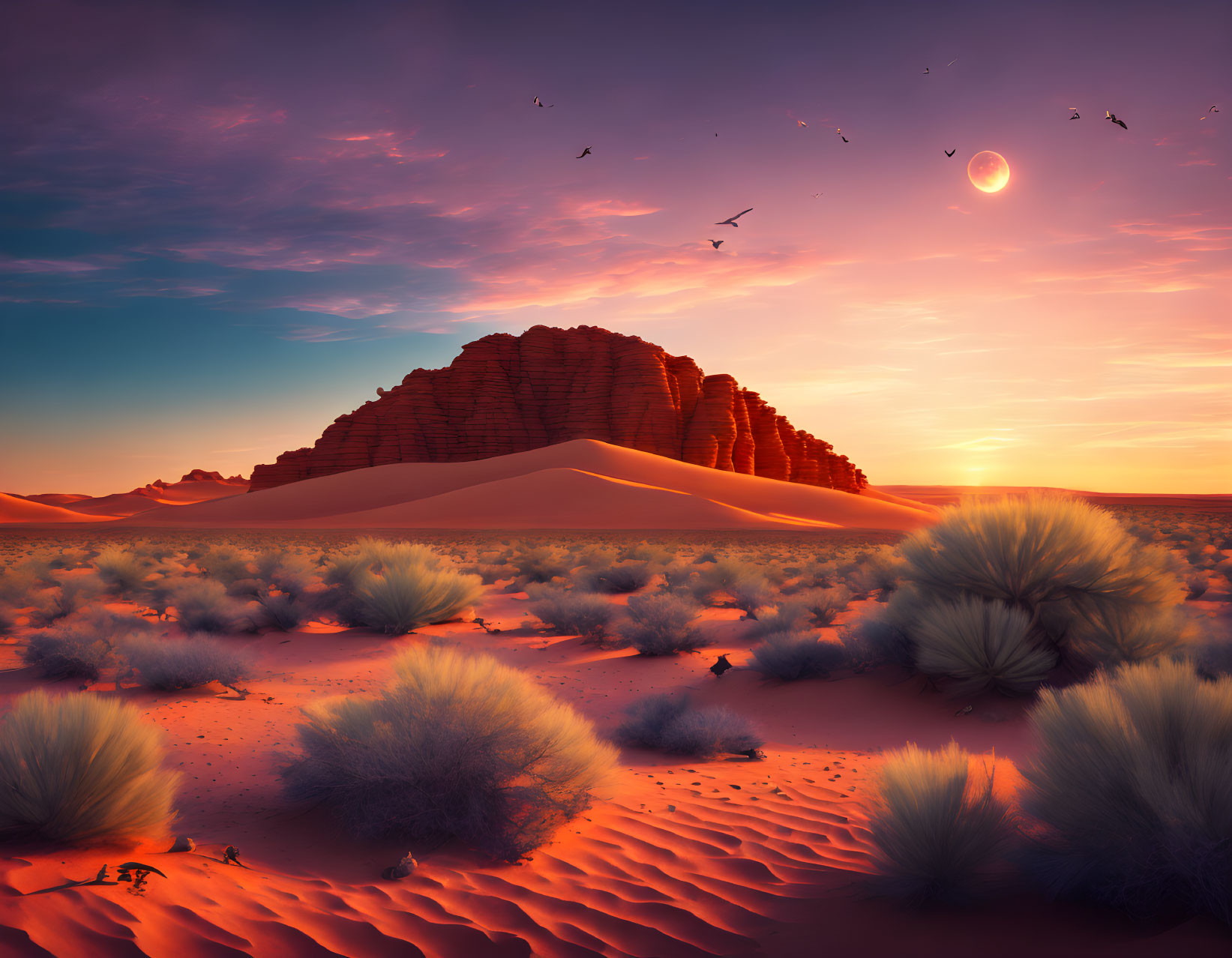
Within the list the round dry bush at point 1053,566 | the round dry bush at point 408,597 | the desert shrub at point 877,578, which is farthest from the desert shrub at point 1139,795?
the desert shrub at point 877,578

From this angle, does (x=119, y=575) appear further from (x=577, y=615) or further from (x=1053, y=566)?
(x=1053, y=566)

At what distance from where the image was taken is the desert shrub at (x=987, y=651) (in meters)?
7.95

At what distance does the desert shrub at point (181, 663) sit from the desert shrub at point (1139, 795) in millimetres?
8157

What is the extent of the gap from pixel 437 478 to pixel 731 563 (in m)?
63.3

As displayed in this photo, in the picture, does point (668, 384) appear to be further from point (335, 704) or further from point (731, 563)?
point (335, 704)

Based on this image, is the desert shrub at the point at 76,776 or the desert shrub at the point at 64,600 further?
the desert shrub at the point at 64,600

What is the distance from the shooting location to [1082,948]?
2.99 metres

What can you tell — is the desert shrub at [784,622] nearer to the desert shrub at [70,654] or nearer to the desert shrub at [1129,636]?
the desert shrub at [1129,636]

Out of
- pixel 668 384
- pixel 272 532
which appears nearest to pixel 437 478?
pixel 272 532

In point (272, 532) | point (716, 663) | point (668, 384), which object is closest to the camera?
point (716, 663)

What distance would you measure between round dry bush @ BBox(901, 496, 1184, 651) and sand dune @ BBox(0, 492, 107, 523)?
8849 centimetres

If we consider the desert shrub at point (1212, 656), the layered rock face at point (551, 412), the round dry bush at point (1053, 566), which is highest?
the layered rock face at point (551, 412)

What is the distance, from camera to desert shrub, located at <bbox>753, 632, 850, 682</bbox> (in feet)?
31.8

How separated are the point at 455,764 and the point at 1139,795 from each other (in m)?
3.68
